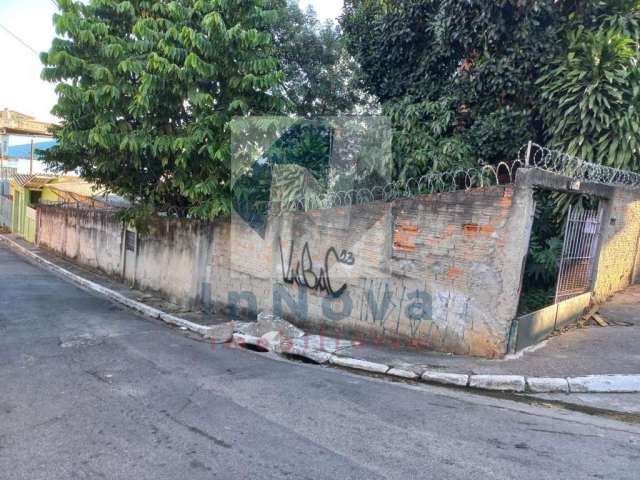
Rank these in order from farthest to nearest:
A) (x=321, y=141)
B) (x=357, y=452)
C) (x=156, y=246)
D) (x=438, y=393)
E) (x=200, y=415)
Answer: (x=156, y=246) < (x=321, y=141) < (x=438, y=393) < (x=200, y=415) < (x=357, y=452)

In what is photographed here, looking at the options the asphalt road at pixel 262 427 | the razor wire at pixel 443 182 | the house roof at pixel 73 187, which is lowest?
the asphalt road at pixel 262 427

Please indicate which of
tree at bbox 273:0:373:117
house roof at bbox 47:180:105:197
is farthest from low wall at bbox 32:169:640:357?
house roof at bbox 47:180:105:197

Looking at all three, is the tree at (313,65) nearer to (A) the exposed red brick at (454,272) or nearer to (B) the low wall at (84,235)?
(B) the low wall at (84,235)

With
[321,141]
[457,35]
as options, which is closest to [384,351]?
[321,141]

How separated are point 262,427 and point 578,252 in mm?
5795

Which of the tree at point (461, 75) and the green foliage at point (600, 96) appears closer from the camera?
the green foliage at point (600, 96)

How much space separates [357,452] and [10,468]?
245cm

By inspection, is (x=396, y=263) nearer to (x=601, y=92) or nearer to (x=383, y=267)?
(x=383, y=267)

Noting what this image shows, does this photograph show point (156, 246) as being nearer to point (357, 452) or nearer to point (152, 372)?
point (152, 372)

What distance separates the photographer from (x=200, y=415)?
413 cm

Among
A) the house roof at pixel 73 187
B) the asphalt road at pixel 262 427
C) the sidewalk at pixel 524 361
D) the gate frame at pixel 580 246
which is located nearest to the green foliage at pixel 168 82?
the sidewalk at pixel 524 361

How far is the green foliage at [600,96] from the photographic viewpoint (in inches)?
299

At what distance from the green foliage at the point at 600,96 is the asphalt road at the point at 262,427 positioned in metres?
5.31

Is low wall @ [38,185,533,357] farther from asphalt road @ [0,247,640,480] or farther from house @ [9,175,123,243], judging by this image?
house @ [9,175,123,243]
